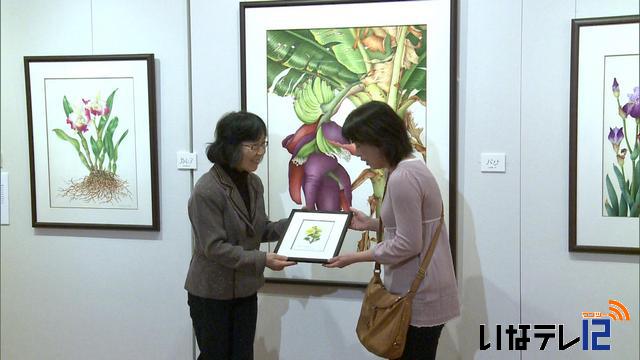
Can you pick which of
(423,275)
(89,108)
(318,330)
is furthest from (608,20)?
(89,108)

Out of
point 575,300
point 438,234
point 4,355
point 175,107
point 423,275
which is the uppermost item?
point 175,107

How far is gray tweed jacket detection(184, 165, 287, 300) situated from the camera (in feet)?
7.10

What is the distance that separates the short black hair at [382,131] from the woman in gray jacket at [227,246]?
0.44 metres

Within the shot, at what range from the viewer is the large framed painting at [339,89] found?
2559 mm

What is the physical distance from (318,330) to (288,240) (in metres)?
0.67

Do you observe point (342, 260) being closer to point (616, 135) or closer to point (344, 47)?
point (344, 47)

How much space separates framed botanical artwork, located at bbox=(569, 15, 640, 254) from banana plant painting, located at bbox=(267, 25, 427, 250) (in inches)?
26.2

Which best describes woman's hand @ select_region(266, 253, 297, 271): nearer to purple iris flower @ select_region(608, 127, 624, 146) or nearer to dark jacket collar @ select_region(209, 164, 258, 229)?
dark jacket collar @ select_region(209, 164, 258, 229)

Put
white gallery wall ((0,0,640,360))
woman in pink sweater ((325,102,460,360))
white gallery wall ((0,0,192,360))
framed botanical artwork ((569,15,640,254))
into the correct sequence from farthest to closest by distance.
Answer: white gallery wall ((0,0,192,360)), white gallery wall ((0,0,640,360)), framed botanical artwork ((569,15,640,254)), woman in pink sweater ((325,102,460,360))

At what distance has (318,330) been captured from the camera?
2797 mm

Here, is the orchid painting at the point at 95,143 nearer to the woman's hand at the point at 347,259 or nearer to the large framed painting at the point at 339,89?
the large framed painting at the point at 339,89

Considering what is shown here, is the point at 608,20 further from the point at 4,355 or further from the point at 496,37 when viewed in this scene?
the point at 4,355

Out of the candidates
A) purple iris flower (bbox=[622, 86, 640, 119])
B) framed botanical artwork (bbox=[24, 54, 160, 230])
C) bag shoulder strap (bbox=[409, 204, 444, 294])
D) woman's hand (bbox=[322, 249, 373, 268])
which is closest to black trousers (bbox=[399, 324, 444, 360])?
bag shoulder strap (bbox=[409, 204, 444, 294])

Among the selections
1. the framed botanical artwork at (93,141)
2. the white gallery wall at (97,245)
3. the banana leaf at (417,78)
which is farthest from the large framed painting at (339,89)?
the framed botanical artwork at (93,141)
